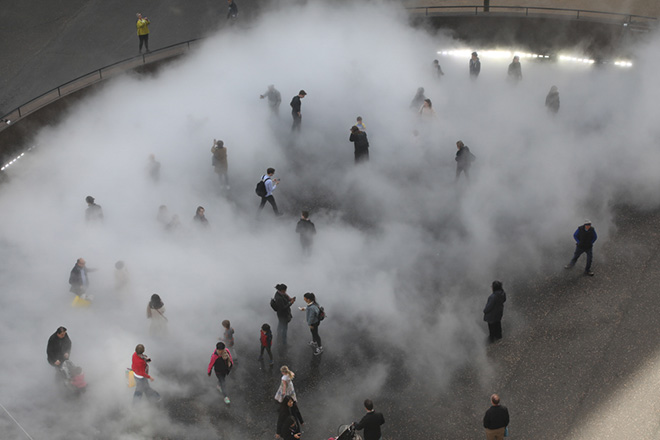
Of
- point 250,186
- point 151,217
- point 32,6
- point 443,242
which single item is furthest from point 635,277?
point 32,6

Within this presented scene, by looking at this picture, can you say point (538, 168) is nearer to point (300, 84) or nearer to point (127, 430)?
point (300, 84)

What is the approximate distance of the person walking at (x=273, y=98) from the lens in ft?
60.9

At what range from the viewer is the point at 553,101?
18.0 meters

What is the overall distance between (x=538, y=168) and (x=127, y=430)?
10.2 metres

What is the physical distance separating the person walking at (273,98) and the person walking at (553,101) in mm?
6578

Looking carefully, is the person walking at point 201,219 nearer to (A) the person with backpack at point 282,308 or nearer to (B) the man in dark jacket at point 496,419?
(A) the person with backpack at point 282,308

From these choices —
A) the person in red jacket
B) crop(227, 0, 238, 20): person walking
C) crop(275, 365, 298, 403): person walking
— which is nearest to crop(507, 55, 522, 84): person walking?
crop(227, 0, 238, 20): person walking

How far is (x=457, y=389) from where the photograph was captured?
460 inches

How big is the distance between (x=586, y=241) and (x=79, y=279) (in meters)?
9.12

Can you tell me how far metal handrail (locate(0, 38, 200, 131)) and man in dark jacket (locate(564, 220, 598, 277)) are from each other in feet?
39.8

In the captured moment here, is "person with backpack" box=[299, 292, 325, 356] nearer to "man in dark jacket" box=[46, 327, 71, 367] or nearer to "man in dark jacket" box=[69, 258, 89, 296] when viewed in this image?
"man in dark jacket" box=[46, 327, 71, 367]

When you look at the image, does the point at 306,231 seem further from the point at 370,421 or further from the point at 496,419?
the point at 496,419

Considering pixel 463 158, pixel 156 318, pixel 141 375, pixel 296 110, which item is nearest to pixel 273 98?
pixel 296 110

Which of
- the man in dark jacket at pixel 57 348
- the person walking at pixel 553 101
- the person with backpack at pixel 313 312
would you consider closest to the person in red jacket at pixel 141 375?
the man in dark jacket at pixel 57 348
